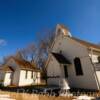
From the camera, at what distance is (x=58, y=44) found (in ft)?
62.0

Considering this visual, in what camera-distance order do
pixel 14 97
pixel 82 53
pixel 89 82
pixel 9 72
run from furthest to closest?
pixel 9 72, pixel 82 53, pixel 89 82, pixel 14 97

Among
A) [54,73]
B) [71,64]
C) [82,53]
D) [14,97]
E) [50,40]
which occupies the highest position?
[50,40]

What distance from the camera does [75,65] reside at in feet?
51.3

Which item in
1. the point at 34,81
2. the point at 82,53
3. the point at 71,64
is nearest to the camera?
the point at 82,53

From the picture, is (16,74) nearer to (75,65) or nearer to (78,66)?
(75,65)

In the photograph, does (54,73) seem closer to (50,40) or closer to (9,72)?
(9,72)

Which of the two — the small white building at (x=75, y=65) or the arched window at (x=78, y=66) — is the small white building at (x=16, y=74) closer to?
the small white building at (x=75, y=65)

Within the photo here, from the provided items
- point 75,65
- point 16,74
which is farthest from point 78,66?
point 16,74

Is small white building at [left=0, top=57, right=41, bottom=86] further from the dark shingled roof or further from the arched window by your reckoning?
the arched window

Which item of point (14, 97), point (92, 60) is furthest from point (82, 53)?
point (14, 97)

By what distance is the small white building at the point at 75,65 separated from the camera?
13.5 metres

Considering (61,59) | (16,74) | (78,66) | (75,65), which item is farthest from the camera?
(16,74)

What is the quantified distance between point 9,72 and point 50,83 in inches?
430

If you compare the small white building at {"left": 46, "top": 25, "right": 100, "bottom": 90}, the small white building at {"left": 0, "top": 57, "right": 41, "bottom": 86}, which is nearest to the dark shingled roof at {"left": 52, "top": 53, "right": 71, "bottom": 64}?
the small white building at {"left": 46, "top": 25, "right": 100, "bottom": 90}
